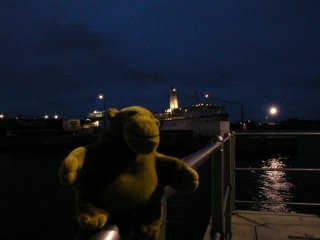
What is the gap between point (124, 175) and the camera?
43.2 inches

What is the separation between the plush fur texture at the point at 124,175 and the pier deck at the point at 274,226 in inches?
130

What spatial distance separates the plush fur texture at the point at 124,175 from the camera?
1.01 meters

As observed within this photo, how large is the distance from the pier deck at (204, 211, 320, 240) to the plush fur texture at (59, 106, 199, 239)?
330 centimetres

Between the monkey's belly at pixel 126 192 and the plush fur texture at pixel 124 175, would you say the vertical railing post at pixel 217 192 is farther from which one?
the monkey's belly at pixel 126 192

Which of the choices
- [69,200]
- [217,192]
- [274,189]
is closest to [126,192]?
[217,192]

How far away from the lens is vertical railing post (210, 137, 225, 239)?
2.62 metres

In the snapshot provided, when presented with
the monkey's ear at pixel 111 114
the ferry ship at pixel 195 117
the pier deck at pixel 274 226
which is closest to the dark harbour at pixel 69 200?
the pier deck at pixel 274 226

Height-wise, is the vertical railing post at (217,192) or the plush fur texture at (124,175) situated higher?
the plush fur texture at (124,175)

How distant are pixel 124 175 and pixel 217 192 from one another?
66.8 inches

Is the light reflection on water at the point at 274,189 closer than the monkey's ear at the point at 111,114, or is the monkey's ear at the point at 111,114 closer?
the monkey's ear at the point at 111,114

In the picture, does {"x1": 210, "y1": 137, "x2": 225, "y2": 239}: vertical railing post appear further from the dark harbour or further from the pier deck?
the dark harbour

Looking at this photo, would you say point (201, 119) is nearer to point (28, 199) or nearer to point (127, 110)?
point (28, 199)

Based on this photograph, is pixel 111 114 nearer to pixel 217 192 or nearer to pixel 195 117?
pixel 217 192

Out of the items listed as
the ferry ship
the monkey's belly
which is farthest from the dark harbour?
the ferry ship
